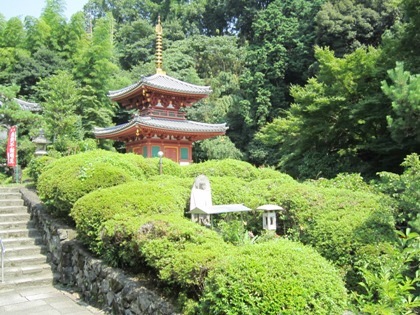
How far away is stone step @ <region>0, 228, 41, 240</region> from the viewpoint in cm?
689

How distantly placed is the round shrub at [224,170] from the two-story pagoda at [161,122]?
6.87m

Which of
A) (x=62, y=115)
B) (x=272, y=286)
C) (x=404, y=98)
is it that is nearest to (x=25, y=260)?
(x=272, y=286)

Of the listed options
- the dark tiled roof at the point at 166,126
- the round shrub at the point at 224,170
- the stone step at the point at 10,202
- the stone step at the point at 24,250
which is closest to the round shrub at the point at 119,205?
the stone step at the point at 24,250

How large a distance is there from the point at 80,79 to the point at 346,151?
60.6 ft

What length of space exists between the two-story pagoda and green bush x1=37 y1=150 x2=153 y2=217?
26.0ft

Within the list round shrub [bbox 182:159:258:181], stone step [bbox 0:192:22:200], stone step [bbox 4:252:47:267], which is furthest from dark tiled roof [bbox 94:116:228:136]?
stone step [bbox 4:252:47:267]

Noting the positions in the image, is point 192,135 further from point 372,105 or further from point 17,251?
point 17,251

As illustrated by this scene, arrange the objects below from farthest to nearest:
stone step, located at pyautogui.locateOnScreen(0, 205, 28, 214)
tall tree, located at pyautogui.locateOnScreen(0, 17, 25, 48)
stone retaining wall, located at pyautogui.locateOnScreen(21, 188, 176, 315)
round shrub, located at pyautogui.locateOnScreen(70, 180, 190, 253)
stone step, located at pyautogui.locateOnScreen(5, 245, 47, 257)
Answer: tall tree, located at pyautogui.locateOnScreen(0, 17, 25, 48) → stone step, located at pyautogui.locateOnScreen(0, 205, 28, 214) → stone step, located at pyautogui.locateOnScreen(5, 245, 47, 257) → round shrub, located at pyautogui.locateOnScreen(70, 180, 190, 253) → stone retaining wall, located at pyautogui.locateOnScreen(21, 188, 176, 315)

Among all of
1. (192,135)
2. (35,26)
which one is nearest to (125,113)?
(35,26)

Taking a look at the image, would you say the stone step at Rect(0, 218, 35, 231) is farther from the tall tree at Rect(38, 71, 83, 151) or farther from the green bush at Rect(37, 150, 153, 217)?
the tall tree at Rect(38, 71, 83, 151)

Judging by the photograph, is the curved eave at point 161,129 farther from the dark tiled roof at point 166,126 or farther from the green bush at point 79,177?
the green bush at point 79,177

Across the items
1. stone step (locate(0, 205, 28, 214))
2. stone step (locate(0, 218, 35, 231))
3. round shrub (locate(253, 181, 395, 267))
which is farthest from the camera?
stone step (locate(0, 205, 28, 214))

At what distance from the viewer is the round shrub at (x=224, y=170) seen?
845 cm

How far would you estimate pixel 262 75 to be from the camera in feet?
90.3
